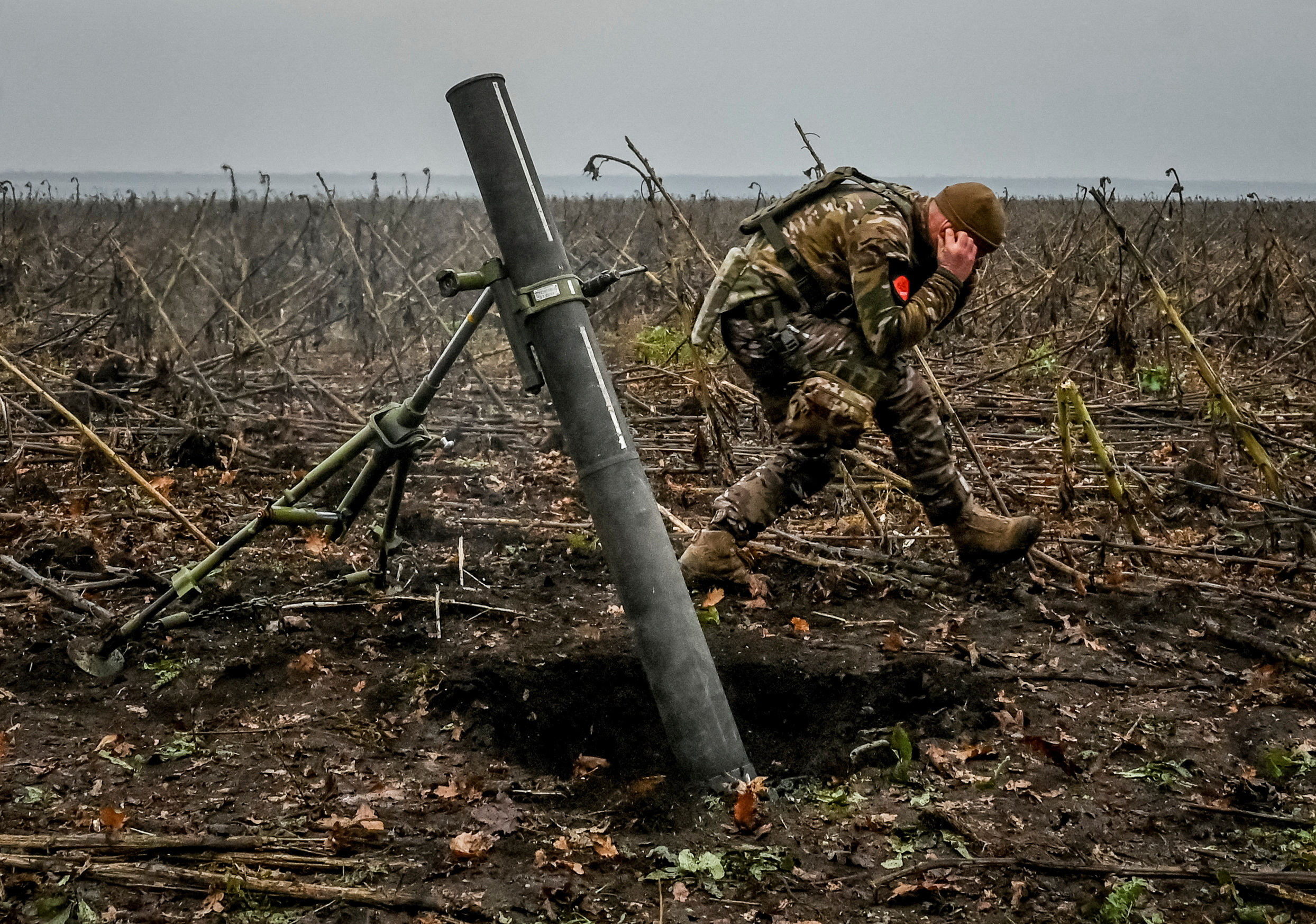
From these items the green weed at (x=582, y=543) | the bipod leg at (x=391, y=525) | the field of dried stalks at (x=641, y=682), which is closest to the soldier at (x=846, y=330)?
the field of dried stalks at (x=641, y=682)

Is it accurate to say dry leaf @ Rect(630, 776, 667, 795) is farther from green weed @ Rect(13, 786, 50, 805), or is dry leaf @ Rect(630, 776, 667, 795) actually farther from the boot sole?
the boot sole

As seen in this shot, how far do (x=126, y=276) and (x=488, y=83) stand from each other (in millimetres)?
8121

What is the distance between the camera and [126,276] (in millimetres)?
9672

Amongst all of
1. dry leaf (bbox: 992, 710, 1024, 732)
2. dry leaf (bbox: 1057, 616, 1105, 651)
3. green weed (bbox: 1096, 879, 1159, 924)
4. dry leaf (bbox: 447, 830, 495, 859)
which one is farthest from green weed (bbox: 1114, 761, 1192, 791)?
dry leaf (bbox: 447, 830, 495, 859)

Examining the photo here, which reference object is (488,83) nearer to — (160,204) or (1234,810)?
(1234,810)

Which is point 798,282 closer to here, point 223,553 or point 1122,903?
point 223,553

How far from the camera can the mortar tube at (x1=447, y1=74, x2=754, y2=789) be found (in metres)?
2.92

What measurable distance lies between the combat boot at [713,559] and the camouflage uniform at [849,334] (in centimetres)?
7

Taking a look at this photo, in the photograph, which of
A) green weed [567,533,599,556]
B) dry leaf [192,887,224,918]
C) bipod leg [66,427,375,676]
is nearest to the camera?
dry leaf [192,887,224,918]

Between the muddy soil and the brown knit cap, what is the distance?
1595 mm

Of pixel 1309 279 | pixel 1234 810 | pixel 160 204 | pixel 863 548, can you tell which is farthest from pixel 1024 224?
pixel 160 204

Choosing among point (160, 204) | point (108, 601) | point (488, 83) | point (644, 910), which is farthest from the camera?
point (160, 204)

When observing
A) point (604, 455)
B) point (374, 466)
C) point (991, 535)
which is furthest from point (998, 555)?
point (374, 466)

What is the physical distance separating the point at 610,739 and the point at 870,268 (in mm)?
2068
